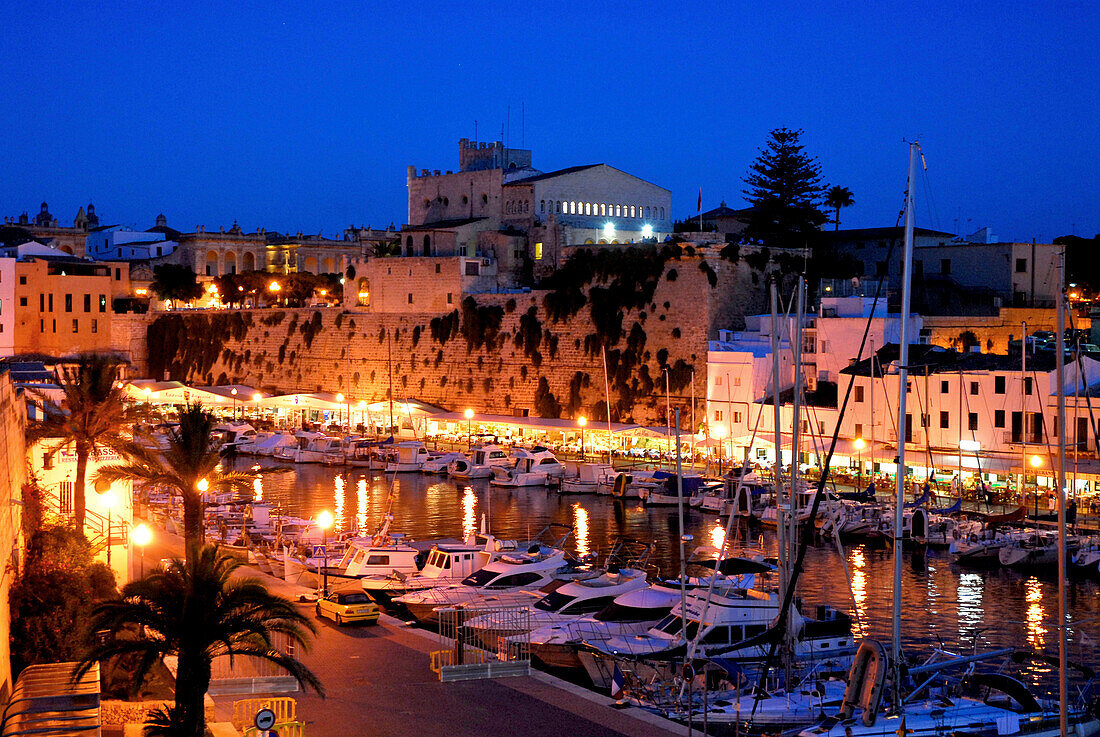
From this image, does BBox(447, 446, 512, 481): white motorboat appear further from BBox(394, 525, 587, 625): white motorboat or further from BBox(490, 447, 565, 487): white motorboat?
BBox(394, 525, 587, 625): white motorboat

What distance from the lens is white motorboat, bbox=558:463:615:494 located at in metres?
36.5

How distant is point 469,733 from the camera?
13086 millimetres

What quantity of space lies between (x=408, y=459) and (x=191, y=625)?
29.2m

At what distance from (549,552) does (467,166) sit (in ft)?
128

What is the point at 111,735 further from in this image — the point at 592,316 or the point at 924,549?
the point at 592,316

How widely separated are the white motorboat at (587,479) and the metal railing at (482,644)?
55.8 feet

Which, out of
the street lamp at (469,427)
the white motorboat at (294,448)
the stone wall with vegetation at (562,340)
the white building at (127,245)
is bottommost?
the white motorboat at (294,448)

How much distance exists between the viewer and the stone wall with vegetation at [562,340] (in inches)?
1706

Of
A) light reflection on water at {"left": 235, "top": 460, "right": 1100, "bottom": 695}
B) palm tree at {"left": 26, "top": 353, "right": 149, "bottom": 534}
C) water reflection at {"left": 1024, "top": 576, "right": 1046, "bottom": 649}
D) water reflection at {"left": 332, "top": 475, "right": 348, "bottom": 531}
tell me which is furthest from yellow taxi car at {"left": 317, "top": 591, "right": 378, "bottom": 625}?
water reflection at {"left": 332, "top": 475, "right": 348, "bottom": 531}

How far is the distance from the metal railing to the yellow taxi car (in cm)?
100

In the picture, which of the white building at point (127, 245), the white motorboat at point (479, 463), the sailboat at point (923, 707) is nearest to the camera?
the sailboat at point (923, 707)

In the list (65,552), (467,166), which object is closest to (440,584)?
(65,552)

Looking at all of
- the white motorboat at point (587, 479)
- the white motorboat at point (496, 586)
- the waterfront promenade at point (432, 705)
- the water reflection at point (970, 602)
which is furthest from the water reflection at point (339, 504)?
the waterfront promenade at point (432, 705)

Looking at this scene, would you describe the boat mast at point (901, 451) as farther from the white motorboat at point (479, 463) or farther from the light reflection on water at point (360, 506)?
the white motorboat at point (479, 463)
